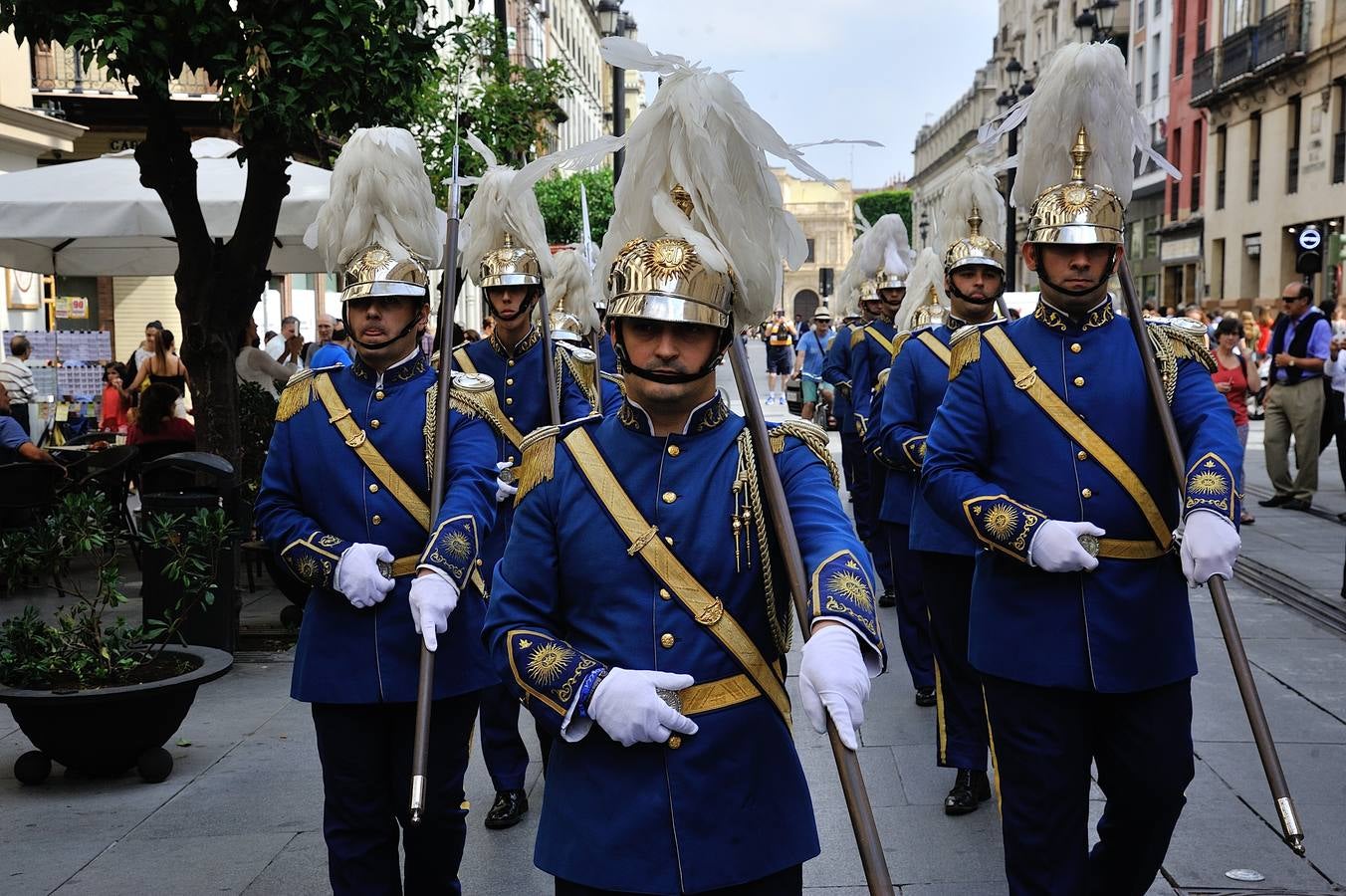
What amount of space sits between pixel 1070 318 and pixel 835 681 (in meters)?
2.05

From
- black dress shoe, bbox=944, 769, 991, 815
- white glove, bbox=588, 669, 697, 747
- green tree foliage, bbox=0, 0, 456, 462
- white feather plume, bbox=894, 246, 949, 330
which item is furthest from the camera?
white feather plume, bbox=894, 246, 949, 330

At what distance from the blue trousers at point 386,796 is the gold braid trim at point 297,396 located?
3.02ft

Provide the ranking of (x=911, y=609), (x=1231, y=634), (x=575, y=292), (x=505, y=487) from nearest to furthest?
(x=1231, y=634) → (x=505, y=487) → (x=911, y=609) → (x=575, y=292)

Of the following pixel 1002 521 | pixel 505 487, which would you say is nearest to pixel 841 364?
pixel 505 487

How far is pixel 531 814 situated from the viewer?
6.16m

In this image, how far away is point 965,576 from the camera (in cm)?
634

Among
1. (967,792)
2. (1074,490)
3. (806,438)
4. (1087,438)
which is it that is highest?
(806,438)

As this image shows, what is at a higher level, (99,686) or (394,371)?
(394,371)

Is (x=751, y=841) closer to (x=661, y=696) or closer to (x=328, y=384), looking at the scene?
(x=661, y=696)

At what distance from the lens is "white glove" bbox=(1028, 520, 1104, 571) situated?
415 cm

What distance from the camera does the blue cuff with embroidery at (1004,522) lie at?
13.9ft

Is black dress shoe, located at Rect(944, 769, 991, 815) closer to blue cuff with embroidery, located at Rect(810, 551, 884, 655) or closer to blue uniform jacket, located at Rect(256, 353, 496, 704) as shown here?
blue uniform jacket, located at Rect(256, 353, 496, 704)

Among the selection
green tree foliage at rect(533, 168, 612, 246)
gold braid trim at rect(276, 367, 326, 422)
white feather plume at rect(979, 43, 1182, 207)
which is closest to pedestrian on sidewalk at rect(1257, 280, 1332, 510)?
white feather plume at rect(979, 43, 1182, 207)

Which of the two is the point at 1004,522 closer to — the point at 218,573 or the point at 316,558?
the point at 316,558
